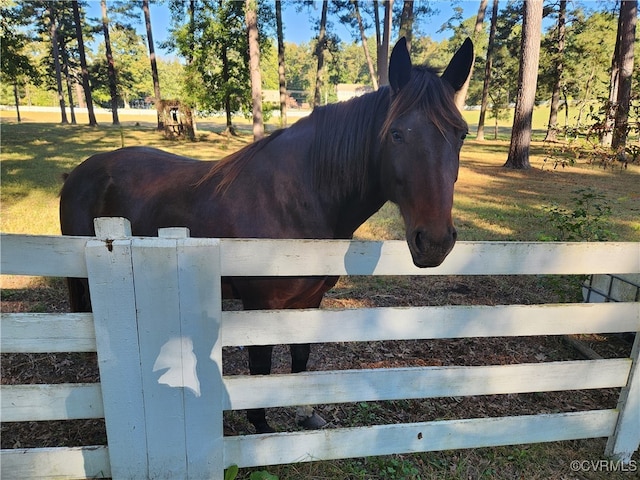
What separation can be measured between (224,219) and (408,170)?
115cm

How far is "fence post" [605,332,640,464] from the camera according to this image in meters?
2.14

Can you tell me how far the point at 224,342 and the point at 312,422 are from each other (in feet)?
4.10

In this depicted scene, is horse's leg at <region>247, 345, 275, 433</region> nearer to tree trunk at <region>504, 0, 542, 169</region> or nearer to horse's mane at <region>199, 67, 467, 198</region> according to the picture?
horse's mane at <region>199, 67, 467, 198</region>

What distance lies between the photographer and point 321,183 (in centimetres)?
218

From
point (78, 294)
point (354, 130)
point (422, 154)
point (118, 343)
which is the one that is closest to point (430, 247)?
point (422, 154)

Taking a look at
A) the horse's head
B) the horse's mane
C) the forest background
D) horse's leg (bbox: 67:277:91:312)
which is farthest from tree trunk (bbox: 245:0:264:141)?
the horse's head

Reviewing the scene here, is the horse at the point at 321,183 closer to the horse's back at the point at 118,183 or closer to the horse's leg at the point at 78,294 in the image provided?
the horse's back at the point at 118,183

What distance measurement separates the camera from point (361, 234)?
6.44 meters

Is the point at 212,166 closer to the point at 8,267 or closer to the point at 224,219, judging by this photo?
the point at 224,219

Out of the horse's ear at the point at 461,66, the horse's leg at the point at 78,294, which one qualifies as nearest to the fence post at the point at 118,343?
the horse's ear at the point at 461,66

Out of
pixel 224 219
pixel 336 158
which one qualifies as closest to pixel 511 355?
pixel 336 158

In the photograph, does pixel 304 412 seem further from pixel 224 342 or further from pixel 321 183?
pixel 321 183

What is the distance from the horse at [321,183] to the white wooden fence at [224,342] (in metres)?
0.33

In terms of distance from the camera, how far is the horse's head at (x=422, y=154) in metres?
1.51
